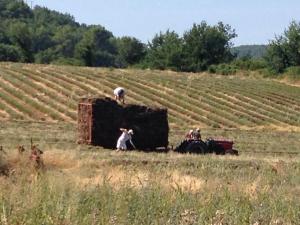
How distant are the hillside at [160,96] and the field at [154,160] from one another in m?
0.08

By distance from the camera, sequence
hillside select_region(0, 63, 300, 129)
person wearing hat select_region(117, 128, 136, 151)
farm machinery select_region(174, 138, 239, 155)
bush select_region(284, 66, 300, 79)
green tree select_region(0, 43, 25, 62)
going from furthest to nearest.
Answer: green tree select_region(0, 43, 25, 62), bush select_region(284, 66, 300, 79), hillside select_region(0, 63, 300, 129), farm machinery select_region(174, 138, 239, 155), person wearing hat select_region(117, 128, 136, 151)

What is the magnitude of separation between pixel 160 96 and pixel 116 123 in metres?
23.6

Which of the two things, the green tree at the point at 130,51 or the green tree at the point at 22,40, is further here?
the green tree at the point at 130,51

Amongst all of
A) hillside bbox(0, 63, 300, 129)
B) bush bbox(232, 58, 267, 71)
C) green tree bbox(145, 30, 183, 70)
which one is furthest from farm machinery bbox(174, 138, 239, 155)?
green tree bbox(145, 30, 183, 70)

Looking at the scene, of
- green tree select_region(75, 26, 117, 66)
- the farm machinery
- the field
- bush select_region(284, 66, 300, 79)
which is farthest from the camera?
green tree select_region(75, 26, 117, 66)

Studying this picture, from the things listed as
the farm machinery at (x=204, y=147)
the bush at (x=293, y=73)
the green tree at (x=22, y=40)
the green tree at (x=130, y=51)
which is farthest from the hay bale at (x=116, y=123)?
the green tree at (x=130, y=51)

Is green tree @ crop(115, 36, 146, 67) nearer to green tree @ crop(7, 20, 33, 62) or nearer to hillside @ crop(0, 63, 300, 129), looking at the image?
green tree @ crop(7, 20, 33, 62)

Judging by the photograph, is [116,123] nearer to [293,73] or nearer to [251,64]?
[293,73]

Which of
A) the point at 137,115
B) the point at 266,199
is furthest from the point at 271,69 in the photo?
the point at 266,199

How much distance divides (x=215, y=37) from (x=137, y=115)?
250 ft

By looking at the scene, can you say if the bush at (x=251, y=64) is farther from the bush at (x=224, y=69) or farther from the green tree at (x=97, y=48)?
the green tree at (x=97, y=48)

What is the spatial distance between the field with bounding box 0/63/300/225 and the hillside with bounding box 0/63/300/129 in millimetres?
79

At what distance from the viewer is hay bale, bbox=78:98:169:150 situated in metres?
22.9

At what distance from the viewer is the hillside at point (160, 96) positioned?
126ft
